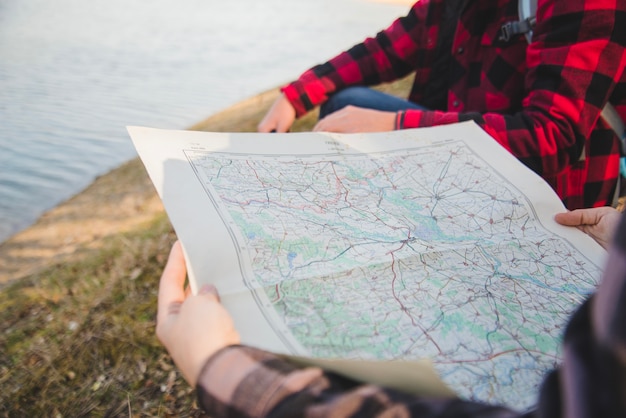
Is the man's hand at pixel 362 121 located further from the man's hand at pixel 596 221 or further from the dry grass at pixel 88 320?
the dry grass at pixel 88 320

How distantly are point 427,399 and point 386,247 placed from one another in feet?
1.11

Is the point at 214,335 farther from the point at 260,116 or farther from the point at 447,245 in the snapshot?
the point at 260,116

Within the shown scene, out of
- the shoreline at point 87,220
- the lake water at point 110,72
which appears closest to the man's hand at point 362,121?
the shoreline at point 87,220

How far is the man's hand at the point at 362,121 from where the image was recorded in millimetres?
1259

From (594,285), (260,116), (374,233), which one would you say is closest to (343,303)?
(374,233)

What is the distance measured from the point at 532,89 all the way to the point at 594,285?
58 cm

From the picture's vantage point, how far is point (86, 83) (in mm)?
3441

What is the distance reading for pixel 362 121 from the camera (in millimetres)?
1269

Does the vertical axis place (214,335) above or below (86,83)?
above

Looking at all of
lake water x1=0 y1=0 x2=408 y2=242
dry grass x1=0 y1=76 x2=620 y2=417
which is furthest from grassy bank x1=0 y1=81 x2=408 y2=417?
lake water x1=0 y1=0 x2=408 y2=242

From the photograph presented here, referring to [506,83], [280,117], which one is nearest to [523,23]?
[506,83]

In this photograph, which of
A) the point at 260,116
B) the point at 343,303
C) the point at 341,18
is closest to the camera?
the point at 343,303

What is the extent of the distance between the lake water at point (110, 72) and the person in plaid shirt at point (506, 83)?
5.42 ft

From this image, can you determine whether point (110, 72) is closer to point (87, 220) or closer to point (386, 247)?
point (87, 220)
